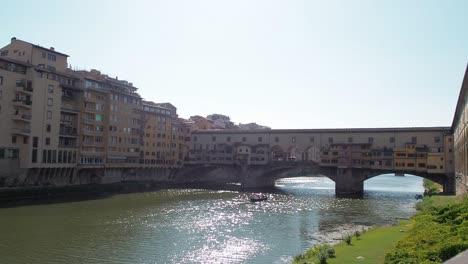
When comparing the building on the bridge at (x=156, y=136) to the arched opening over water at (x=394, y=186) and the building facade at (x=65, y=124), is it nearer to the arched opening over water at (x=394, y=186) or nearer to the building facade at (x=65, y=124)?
the building facade at (x=65, y=124)

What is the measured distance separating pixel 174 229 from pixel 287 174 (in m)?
78.4

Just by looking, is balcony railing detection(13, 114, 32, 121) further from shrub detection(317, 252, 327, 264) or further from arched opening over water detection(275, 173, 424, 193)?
arched opening over water detection(275, 173, 424, 193)

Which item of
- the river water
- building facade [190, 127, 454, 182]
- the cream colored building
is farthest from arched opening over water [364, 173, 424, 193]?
the cream colored building

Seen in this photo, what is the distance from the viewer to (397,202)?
211 ft

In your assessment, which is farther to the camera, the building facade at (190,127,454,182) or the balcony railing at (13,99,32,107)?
the building facade at (190,127,454,182)

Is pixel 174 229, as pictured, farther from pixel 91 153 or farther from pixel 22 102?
pixel 91 153

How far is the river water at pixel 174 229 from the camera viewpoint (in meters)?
27.8

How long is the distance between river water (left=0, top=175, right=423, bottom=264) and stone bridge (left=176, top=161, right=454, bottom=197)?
652 inches

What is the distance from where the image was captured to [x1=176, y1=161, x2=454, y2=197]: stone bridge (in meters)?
76.9

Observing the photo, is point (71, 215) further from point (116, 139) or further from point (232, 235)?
point (116, 139)

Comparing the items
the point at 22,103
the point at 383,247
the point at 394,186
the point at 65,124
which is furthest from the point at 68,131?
the point at 394,186

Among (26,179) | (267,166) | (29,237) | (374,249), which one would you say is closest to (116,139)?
(26,179)

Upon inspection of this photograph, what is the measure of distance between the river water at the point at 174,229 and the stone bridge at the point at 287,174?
652 inches

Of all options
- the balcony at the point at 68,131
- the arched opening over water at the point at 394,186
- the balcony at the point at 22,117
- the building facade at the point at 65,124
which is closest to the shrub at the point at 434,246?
the building facade at the point at 65,124
